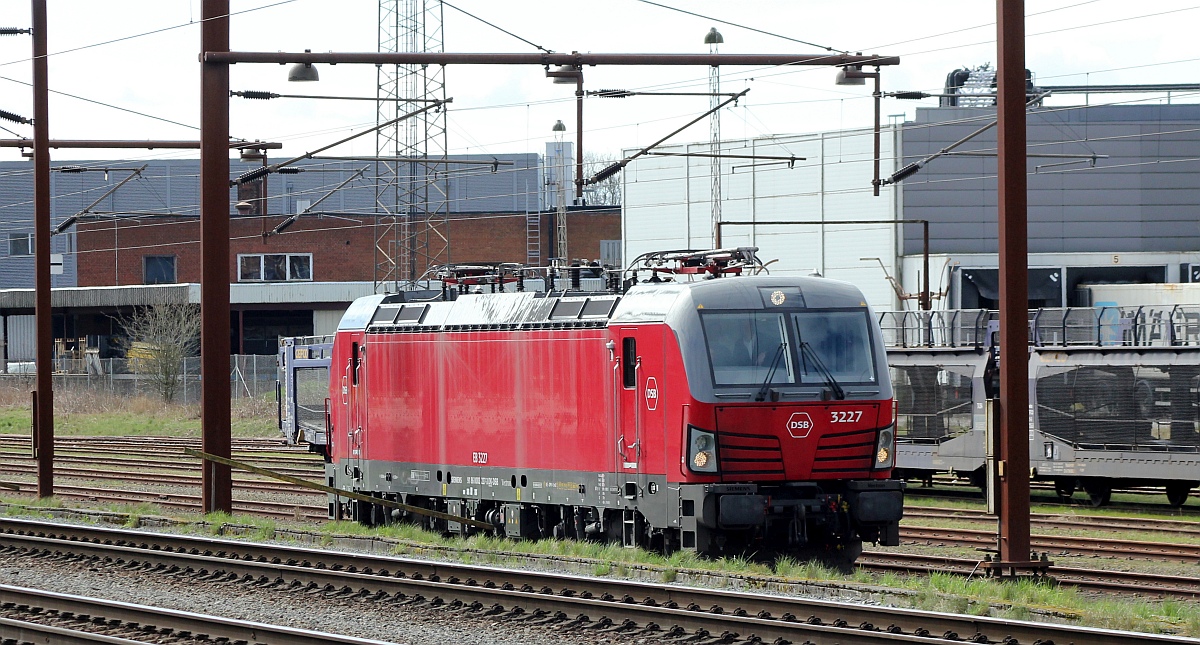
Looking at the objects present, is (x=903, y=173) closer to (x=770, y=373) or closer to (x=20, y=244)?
(x=770, y=373)

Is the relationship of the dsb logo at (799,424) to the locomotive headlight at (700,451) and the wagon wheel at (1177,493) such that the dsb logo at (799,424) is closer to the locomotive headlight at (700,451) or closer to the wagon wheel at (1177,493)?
the locomotive headlight at (700,451)

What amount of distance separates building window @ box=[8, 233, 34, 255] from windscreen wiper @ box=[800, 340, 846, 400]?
Answer: 2839 inches

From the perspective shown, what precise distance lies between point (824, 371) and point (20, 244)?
7370 centimetres

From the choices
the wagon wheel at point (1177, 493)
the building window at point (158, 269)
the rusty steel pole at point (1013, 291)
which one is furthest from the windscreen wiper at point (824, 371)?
the building window at point (158, 269)

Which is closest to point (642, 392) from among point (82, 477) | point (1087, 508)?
point (1087, 508)

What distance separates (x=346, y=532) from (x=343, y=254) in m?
52.3

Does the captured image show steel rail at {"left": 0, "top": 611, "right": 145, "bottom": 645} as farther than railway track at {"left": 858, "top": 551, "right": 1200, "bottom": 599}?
No

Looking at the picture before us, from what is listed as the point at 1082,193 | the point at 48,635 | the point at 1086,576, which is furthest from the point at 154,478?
the point at 1082,193

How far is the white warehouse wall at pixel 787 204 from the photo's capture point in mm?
54656

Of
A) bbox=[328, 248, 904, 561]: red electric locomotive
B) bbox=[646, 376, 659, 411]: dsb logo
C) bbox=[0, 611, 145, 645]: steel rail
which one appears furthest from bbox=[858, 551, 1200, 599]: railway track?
bbox=[0, 611, 145, 645]: steel rail

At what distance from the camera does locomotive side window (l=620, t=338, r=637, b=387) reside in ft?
51.1

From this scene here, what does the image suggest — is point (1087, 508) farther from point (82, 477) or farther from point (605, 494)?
point (82, 477)

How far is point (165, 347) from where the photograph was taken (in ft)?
163

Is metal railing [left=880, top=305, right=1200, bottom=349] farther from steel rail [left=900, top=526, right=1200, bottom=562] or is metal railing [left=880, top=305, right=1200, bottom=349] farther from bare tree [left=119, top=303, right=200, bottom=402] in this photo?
bare tree [left=119, top=303, right=200, bottom=402]
